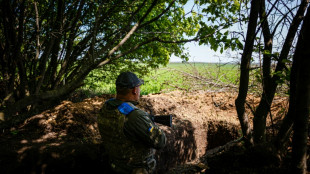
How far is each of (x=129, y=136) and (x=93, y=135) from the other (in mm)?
3060

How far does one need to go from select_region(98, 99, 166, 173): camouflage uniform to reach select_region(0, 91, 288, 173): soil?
54.5 inches

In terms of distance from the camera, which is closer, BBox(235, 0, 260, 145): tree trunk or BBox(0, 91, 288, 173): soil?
BBox(235, 0, 260, 145): tree trunk

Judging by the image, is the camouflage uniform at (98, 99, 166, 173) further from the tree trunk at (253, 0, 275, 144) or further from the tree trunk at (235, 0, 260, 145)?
the tree trunk at (253, 0, 275, 144)

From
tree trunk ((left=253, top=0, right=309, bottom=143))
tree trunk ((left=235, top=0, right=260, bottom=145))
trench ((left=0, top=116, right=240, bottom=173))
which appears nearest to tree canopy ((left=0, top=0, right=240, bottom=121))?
tree trunk ((left=235, top=0, right=260, bottom=145))

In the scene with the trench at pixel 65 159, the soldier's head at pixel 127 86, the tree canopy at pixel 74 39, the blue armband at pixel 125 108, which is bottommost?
the trench at pixel 65 159

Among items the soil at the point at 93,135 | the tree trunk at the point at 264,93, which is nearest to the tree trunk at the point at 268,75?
the tree trunk at the point at 264,93

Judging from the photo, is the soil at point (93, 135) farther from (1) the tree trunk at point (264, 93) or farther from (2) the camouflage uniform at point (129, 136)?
(2) the camouflage uniform at point (129, 136)

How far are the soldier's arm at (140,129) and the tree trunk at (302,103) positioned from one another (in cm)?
139

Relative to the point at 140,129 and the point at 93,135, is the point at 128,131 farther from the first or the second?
the point at 93,135

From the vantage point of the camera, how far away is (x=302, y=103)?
1.70m

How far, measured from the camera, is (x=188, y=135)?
20.8ft

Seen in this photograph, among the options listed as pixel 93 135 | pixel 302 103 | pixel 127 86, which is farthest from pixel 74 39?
pixel 302 103

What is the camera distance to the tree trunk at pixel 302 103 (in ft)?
5.24

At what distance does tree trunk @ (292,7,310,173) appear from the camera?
160 centimetres
